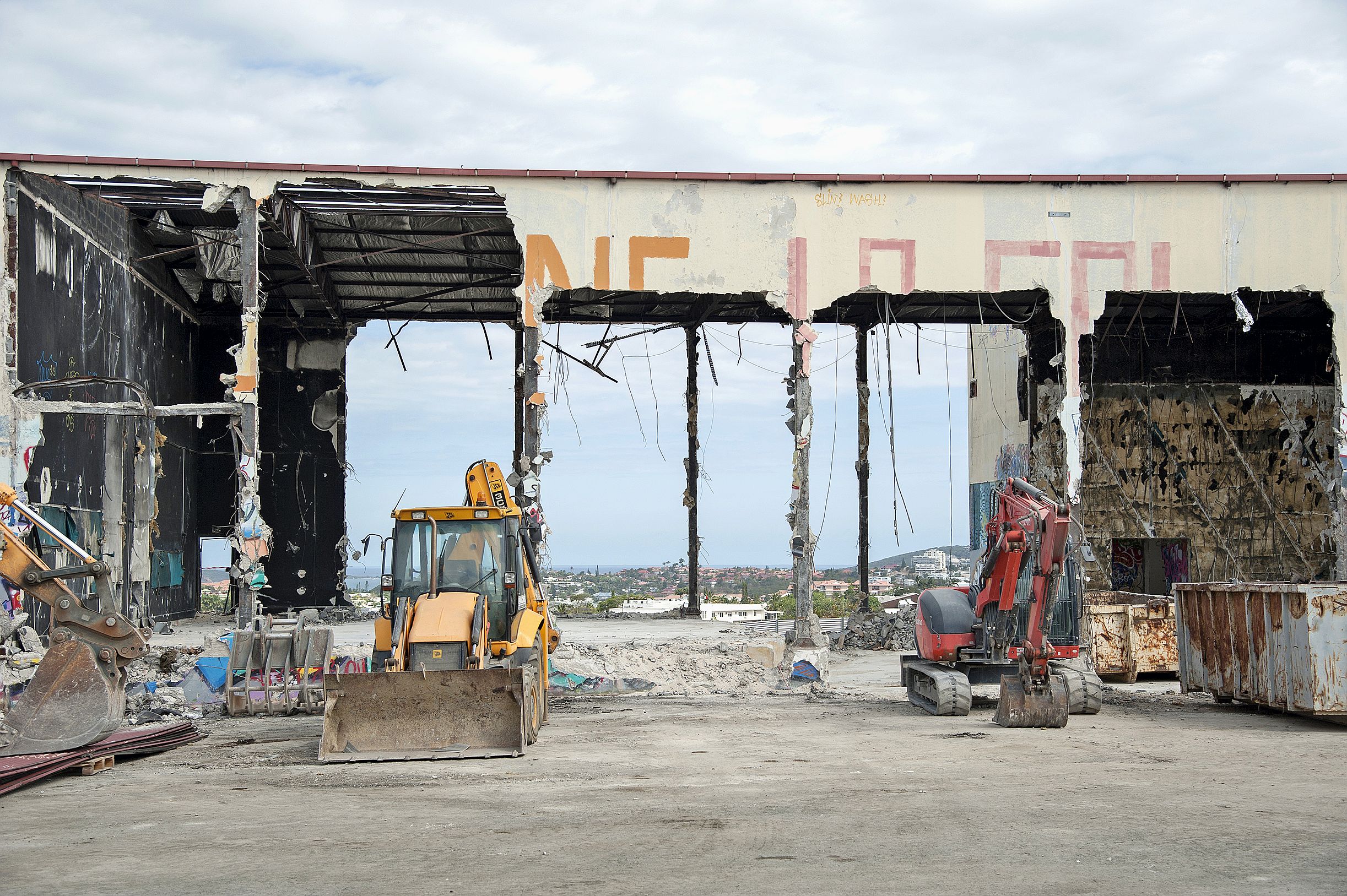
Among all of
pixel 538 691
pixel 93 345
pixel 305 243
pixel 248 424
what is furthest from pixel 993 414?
pixel 93 345

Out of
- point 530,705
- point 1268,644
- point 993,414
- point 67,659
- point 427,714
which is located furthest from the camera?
point 993,414

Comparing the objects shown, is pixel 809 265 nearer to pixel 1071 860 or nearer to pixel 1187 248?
A: pixel 1187 248

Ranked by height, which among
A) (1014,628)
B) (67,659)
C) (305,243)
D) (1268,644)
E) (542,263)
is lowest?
(1268,644)

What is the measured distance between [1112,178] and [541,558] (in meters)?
11.8

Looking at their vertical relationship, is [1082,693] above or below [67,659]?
below

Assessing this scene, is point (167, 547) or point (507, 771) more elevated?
point (167, 547)

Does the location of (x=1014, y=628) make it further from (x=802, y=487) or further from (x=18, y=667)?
(x=18, y=667)

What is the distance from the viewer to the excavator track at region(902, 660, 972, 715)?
14.7 metres

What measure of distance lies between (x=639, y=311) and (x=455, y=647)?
51.3 ft

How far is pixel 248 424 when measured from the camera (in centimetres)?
1841

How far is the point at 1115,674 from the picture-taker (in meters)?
18.4

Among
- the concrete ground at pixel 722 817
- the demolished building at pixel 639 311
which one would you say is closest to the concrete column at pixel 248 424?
the demolished building at pixel 639 311

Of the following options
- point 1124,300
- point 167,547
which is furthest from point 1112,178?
point 167,547

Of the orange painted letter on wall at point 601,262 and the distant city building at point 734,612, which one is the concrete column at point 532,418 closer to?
the orange painted letter on wall at point 601,262
